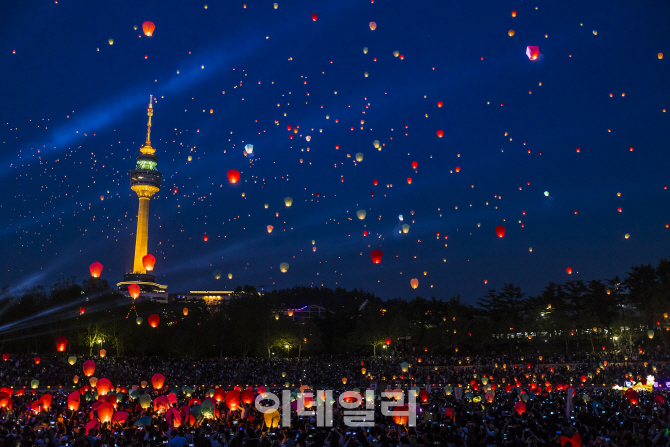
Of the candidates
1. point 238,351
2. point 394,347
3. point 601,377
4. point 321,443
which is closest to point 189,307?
point 238,351

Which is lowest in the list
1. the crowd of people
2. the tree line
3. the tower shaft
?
the crowd of people

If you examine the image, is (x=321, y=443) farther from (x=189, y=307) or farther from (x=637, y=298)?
(x=637, y=298)

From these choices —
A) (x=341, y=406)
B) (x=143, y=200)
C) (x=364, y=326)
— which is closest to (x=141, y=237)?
(x=143, y=200)

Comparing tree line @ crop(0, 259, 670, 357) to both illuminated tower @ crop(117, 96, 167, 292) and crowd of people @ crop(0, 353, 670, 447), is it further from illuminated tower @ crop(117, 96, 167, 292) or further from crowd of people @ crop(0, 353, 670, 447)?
illuminated tower @ crop(117, 96, 167, 292)

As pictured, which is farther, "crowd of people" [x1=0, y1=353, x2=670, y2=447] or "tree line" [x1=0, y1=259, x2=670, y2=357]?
"tree line" [x1=0, y1=259, x2=670, y2=357]

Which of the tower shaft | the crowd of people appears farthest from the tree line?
the tower shaft

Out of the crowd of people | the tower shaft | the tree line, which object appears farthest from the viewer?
the tower shaft

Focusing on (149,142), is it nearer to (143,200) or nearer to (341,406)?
(143,200)

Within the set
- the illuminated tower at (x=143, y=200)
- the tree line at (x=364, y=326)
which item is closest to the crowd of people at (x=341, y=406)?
the tree line at (x=364, y=326)
